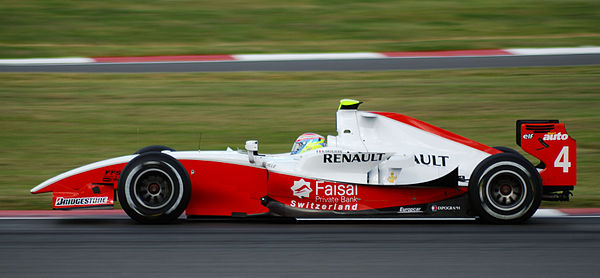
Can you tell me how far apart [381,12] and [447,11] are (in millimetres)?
1912

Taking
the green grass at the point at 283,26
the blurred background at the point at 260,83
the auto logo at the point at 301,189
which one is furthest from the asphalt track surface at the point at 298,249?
the green grass at the point at 283,26

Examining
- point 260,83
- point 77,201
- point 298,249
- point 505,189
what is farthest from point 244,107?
point 298,249

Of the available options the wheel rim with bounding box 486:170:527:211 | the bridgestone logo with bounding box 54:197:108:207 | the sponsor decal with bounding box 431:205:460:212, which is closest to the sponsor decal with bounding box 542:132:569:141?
the wheel rim with bounding box 486:170:527:211

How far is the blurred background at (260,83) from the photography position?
10.7 meters

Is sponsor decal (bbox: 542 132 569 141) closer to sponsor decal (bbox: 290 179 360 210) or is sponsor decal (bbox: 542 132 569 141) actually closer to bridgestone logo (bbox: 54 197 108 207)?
sponsor decal (bbox: 290 179 360 210)

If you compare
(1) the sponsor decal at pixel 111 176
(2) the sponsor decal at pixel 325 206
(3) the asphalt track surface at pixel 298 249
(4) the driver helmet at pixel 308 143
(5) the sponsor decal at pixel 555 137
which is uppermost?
(5) the sponsor decal at pixel 555 137

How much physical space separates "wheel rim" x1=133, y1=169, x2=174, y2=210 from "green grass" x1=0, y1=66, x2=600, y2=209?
2.89 m

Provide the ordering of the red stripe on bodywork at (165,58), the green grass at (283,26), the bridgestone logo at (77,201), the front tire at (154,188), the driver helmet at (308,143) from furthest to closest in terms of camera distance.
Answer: the green grass at (283,26), the red stripe on bodywork at (165,58), the driver helmet at (308,143), the bridgestone logo at (77,201), the front tire at (154,188)

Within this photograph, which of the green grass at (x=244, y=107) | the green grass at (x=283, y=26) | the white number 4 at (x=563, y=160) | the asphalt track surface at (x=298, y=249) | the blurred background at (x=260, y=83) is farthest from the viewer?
the green grass at (x=283, y=26)

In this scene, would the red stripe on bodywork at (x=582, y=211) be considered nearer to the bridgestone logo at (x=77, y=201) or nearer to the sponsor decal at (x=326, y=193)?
the sponsor decal at (x=326, y=193)

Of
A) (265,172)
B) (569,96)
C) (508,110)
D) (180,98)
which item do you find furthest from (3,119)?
(569,96)

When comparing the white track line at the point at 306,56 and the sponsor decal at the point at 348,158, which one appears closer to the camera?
the sponsor decal at the point at 348,158

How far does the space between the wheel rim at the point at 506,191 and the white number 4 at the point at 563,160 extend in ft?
1.52

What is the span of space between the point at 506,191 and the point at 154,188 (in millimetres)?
2942
